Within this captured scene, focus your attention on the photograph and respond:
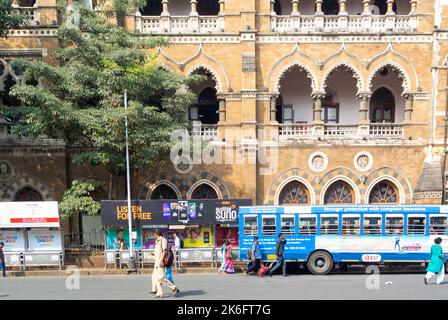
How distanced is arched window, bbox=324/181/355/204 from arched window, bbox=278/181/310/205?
1.00m

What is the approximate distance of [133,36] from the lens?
47.0ft

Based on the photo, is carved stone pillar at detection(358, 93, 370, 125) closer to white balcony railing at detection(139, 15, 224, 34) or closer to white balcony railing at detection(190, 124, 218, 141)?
white balcony railing at detection(190, 124, 218, 141)

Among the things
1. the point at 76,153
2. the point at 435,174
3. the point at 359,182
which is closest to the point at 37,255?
the point at 76,153

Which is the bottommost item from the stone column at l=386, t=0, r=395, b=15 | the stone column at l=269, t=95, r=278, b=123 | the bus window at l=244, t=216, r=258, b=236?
the bus window at l=244, t=216, r=258, b=236

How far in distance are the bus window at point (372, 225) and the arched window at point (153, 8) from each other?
1399cm

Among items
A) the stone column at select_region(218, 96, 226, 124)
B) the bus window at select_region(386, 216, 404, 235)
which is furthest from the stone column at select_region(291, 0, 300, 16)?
the bus window at select_region(386, 216, 404, 235)

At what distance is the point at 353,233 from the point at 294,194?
5.26 m

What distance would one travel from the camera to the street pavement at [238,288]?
857cm

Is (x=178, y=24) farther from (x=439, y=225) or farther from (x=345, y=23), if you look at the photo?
(x=439, y=225)

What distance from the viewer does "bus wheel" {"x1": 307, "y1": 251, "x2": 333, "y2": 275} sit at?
38.2ft

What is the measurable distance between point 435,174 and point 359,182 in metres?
3.34

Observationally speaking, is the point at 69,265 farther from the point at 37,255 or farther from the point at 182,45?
the point at 182,45

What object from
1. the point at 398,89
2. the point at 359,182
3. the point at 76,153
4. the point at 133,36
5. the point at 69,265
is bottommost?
the point at 69,265

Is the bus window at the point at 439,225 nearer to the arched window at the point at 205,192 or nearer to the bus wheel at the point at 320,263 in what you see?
the bus wheel at the point at 320,263
